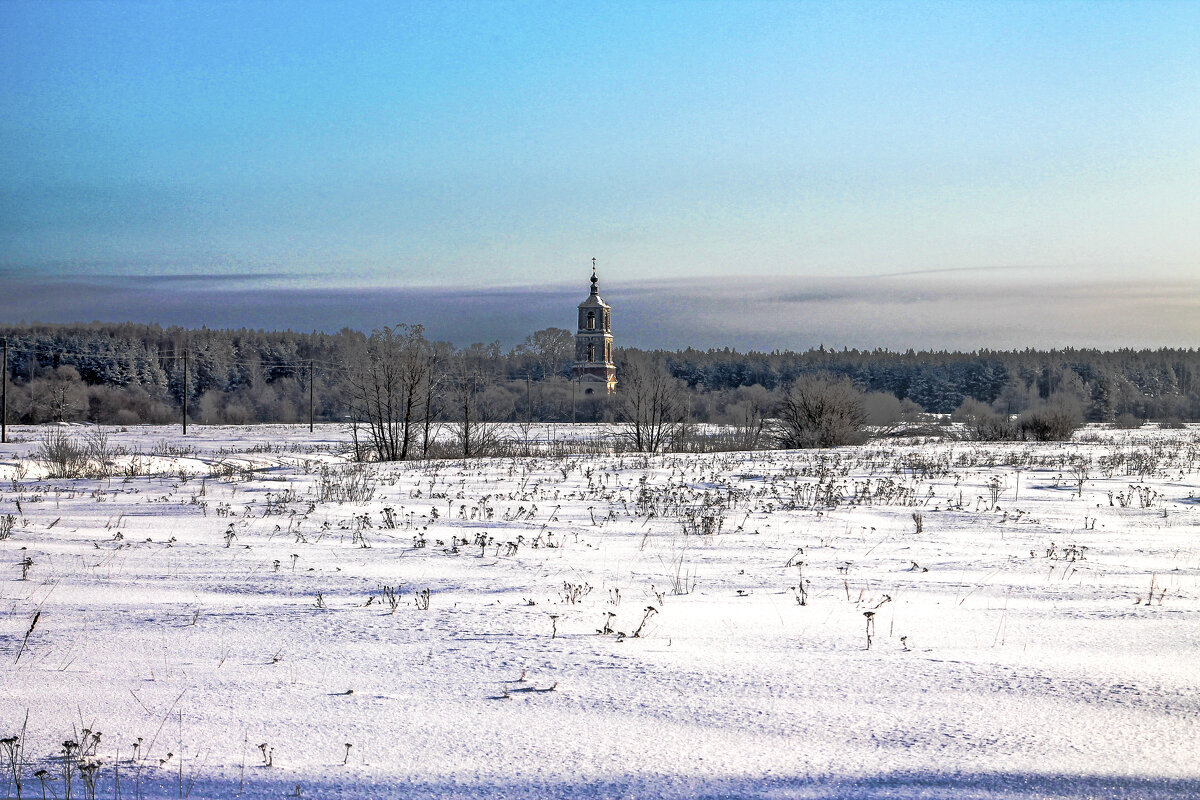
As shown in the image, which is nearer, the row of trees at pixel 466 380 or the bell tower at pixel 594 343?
the row of trees at pixel 466 380

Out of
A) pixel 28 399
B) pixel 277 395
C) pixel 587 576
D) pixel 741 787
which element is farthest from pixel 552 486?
pixel 277 395

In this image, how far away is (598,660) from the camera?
5.00m

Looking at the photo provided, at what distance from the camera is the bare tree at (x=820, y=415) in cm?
3550

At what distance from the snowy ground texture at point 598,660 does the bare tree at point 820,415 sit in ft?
80.0

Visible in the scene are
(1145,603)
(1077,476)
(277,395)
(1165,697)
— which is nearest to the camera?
(1165,697)

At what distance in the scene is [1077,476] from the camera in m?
19.1

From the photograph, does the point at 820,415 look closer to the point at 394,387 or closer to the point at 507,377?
the point at 394,387

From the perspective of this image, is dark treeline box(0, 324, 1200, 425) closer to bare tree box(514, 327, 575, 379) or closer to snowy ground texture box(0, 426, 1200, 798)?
bare tree box(514, 327, 575, 379)

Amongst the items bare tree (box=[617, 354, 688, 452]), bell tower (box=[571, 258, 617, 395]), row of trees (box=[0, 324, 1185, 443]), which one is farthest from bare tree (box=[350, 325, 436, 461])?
bell tower (box=[571, 258, 617, 395])

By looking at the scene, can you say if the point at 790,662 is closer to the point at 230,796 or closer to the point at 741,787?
the point at 741,787

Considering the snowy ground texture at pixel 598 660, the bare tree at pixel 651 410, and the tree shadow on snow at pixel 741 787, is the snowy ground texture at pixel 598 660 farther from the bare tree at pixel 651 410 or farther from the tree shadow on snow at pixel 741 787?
the bare tree at pixel 651 410

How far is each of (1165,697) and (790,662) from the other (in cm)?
184

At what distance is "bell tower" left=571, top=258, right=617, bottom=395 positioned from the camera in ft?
314

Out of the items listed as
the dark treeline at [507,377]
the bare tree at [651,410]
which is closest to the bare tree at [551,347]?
the dark treeline at [507,377]
